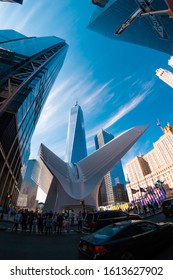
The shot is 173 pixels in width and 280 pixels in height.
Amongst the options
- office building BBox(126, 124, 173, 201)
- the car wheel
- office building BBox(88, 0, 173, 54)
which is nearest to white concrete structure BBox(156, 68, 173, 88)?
office building BBox(126, 124, 173, 201)

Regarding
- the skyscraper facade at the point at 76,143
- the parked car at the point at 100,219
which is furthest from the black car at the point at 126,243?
the skyscraper facade at the point at 76,143

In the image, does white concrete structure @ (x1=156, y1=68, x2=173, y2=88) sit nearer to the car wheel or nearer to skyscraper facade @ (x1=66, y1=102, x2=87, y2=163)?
skyscraper facade @ (x1=66, y1=102, x2=87, y2=163)

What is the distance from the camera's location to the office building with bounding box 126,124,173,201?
3952 inches

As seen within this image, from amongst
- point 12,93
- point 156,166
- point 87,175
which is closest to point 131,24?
point 12,93

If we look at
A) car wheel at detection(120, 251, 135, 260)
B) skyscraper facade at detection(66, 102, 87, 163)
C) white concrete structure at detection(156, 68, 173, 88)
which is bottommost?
car wheel at detection(120, 251, 135, 260)

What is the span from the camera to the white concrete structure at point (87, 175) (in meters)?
41.0

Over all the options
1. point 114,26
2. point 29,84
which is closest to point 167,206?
point 29,84

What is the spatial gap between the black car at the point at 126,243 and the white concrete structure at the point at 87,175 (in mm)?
35651

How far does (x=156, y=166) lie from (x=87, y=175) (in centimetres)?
8966

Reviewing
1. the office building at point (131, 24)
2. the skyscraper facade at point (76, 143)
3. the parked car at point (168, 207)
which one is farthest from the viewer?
the skyscraper facade at point (76, 143)

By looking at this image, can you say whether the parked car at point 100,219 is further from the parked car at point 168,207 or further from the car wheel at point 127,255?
the parked car at point 168,207

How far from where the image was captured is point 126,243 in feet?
15.3

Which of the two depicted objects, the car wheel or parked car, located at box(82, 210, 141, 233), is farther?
parked car, located at box(82, 210, 141, 233)

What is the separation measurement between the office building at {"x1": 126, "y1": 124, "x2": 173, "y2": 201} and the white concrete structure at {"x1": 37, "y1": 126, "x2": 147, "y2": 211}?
1959 inches
